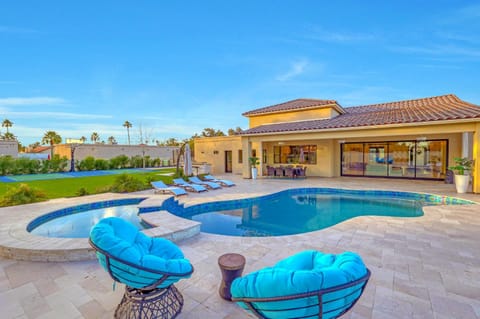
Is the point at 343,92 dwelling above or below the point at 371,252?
above

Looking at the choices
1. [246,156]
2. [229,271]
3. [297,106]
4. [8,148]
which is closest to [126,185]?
[246,156]

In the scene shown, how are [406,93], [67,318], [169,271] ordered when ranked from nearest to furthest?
[169,271] → [67,318] → [406,93]

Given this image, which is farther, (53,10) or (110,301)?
(53,10)

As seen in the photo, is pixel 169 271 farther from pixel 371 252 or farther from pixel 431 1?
pixel 431 1

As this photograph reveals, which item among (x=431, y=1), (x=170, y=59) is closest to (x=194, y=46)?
(x=170, y=59)

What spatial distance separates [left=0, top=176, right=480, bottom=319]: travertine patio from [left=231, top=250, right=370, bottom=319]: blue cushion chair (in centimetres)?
125

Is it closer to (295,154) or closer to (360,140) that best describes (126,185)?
(295,154)

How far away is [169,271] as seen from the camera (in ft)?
7.92

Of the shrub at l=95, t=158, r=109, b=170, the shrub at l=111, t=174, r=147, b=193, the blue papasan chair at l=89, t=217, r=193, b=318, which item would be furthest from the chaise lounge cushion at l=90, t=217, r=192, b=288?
the shrub at l=95, t=158, r=109, b=170

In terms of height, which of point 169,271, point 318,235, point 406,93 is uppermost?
point 406,93

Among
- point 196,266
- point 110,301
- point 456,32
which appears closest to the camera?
point 110,301

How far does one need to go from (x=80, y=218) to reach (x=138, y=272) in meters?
6.78

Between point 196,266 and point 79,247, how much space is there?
2.32 meters

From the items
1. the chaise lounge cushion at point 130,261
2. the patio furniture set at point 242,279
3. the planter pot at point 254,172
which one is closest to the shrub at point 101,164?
the planter pot at point 254,172
